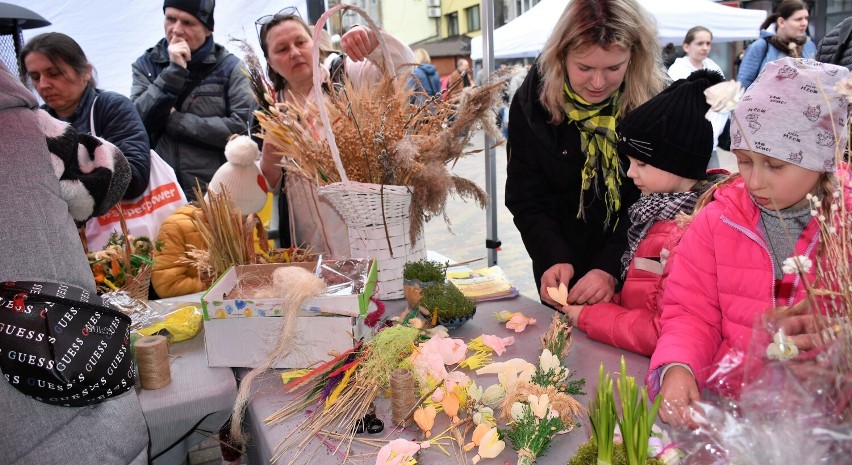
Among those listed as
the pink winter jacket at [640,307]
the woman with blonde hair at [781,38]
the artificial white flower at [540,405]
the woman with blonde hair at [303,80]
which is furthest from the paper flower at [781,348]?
the woman with blonde hair at [781,38]

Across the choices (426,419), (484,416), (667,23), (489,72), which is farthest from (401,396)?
(667,23)

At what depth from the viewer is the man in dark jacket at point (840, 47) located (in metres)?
2.36

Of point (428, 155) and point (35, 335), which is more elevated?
point (428, 155)

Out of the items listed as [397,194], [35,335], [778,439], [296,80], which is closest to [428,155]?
[397,194]

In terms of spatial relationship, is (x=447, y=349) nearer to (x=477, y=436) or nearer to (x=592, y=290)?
(x=477, y=436)

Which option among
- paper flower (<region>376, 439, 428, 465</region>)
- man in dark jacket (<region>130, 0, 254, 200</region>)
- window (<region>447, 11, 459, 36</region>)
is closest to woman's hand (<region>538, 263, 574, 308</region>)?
paper flower (<region>376, 439, 428, 465</region>)

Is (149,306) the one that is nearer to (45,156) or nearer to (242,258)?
(242,258)

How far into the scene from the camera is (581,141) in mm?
2043

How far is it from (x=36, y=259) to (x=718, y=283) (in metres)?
1.40

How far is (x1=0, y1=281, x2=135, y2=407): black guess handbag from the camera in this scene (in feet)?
3.64

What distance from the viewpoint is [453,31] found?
26.8 meters

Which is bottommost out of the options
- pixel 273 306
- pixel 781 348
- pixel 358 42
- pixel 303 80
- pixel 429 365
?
pixel 429 365

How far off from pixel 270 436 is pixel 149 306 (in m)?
0.92

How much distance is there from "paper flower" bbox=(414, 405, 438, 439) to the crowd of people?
0.47 m
